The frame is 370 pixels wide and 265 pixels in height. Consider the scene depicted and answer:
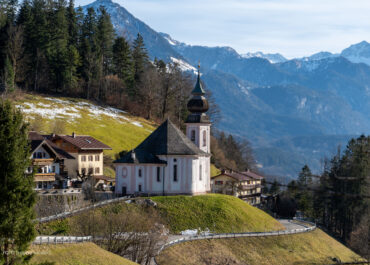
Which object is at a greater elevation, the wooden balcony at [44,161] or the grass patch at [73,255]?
the wooden balcony at [44,161]

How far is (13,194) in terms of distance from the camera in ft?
99.0

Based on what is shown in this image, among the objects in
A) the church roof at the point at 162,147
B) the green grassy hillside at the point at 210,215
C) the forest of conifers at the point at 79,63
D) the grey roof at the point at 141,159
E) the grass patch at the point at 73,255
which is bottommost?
the green grassy hillside at the point at 210,215

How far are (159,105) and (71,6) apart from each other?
2901 cm

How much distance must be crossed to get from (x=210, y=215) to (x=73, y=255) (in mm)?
27284

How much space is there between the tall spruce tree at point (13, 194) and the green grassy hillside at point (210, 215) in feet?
103

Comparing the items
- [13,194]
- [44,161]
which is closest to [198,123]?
[44,161]

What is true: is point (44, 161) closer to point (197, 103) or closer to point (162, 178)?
point (162, 178)

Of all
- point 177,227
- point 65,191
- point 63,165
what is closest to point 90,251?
point 177,227

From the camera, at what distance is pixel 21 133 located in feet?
103

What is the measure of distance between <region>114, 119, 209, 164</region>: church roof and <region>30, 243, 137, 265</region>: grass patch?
26.9 metres

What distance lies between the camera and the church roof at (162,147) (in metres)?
69.7

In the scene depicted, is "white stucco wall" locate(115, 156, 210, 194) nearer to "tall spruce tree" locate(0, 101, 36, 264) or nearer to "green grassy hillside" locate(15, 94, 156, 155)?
"green grassy hillside" locate(15, 94, 156, 155)

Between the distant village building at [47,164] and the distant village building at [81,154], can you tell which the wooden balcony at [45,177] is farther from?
the distant village building at [81,154]

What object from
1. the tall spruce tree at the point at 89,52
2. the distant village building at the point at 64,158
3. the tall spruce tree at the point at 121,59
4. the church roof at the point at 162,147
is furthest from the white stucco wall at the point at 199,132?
the tall spruce tree at the point at 121,59
